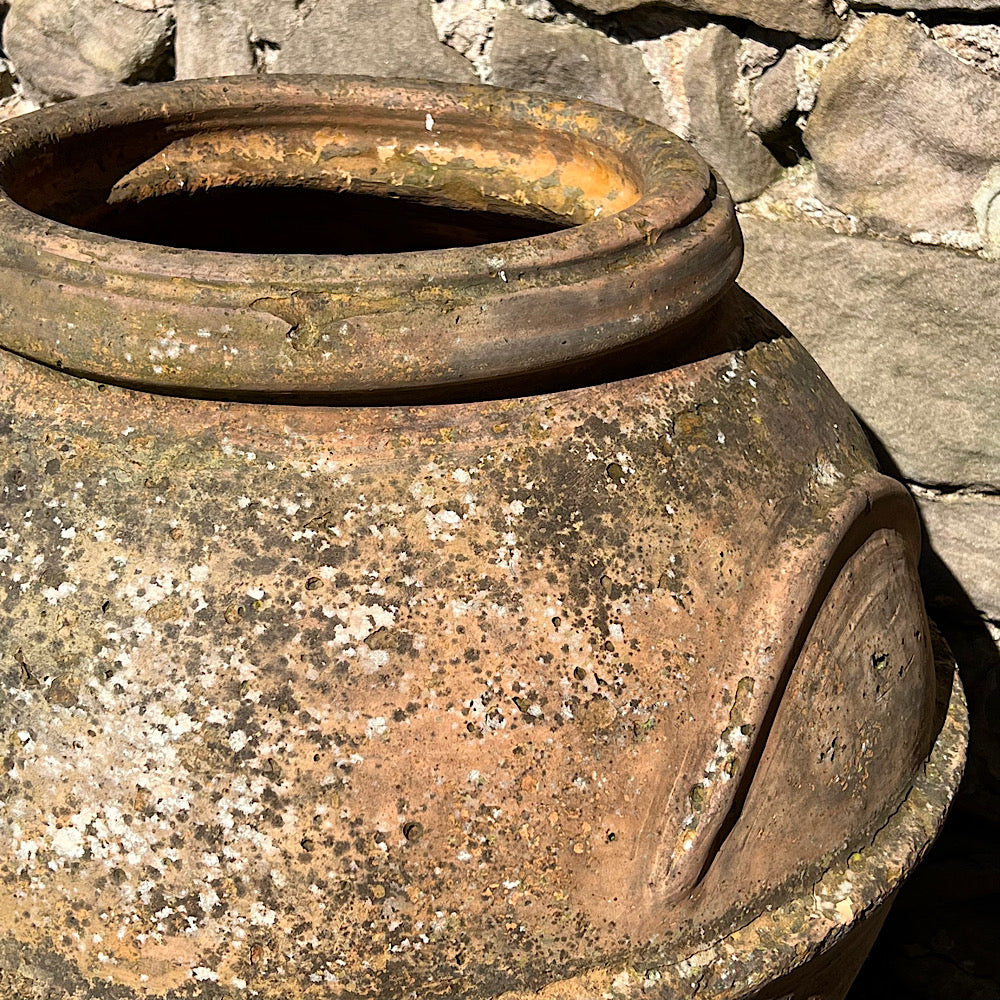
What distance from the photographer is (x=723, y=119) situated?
169cm

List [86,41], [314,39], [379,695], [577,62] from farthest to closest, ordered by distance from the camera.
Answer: [86,41]
[314,39]
[577,62]
[379,695]

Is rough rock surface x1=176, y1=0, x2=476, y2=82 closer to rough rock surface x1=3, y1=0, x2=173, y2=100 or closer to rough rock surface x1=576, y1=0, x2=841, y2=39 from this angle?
rough rock surface x1=3, y1=0, x2=173, y2=100

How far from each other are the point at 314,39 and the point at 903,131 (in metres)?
0.89

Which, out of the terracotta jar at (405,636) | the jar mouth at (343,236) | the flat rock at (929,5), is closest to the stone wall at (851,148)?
the flat rock at (929,5)

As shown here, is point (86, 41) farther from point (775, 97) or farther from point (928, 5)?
point (928, 5)

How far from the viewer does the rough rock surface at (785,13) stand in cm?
157

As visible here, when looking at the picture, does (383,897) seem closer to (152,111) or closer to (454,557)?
(454,557)

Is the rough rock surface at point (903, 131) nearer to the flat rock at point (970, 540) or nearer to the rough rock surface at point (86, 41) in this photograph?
the flat rock at point (970, 540)

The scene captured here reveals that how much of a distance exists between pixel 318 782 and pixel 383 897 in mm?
104

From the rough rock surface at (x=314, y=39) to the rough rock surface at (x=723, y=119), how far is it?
35 centimetres

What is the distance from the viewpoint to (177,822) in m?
0.93

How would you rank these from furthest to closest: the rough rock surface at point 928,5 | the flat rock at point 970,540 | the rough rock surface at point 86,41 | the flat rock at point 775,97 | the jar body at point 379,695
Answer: the rough rock surface at point 86,41 < the flat rock at point 970,540 < the flat rock at point 775,97 < the rough rock surface at point 928,5 < the jar body at point 379,695

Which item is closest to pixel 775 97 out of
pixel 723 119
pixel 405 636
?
pixel 723 119

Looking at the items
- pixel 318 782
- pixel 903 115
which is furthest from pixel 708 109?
pixel 318 782
